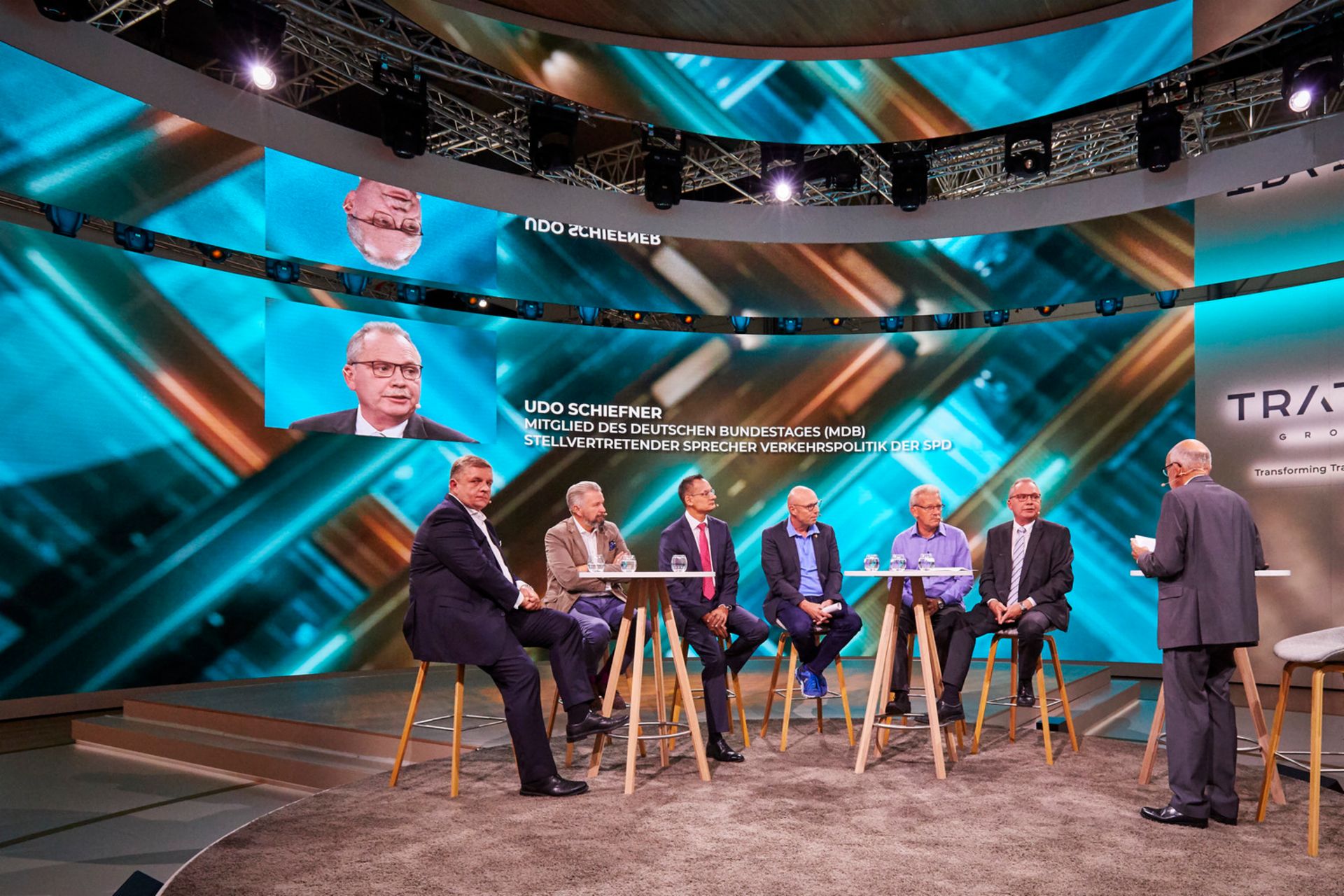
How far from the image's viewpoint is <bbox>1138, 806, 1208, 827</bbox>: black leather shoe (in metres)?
3.37

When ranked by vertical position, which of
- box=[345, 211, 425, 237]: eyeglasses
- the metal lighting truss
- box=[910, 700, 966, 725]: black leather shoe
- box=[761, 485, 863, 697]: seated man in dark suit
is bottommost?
box=[910, 700, 966, 725]: black leather shoe

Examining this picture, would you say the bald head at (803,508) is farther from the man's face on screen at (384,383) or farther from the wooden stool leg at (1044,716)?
the man's face on screen at (384,383)

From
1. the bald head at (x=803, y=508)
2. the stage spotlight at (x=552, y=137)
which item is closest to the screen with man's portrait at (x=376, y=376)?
the stage spotlight at (x=552, y=137)

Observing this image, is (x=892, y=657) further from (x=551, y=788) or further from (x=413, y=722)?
(x=413, y=722)

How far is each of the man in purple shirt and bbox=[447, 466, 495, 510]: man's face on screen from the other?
7.69ft

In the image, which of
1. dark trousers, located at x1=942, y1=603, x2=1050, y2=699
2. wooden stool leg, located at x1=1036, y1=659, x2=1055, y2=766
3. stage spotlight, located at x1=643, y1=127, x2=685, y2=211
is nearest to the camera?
wooden stool leg, located at x1=1036, y1=659, x2=1055, y2=766

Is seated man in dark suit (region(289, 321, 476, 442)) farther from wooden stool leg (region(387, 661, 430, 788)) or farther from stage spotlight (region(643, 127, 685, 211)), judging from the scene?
wooden stool leg (region(387, 661, 430, 788))

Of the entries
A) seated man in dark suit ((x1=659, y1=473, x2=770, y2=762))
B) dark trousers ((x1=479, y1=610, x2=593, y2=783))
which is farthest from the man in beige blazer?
dark trousers ((x1=479, y1=610, x2=593, y2=783))

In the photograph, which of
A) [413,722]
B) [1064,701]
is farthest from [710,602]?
[1064,701]

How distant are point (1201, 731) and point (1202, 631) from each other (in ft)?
1.19

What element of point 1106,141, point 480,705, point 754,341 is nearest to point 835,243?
point 754,341

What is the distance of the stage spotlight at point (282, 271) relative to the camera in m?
7.08

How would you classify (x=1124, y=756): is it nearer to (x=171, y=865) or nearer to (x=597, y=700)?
(x=597, y=700)

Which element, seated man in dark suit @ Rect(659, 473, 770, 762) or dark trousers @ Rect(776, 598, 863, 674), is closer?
seated man in dark suit @ Rect(659, 473, 770, 762)
